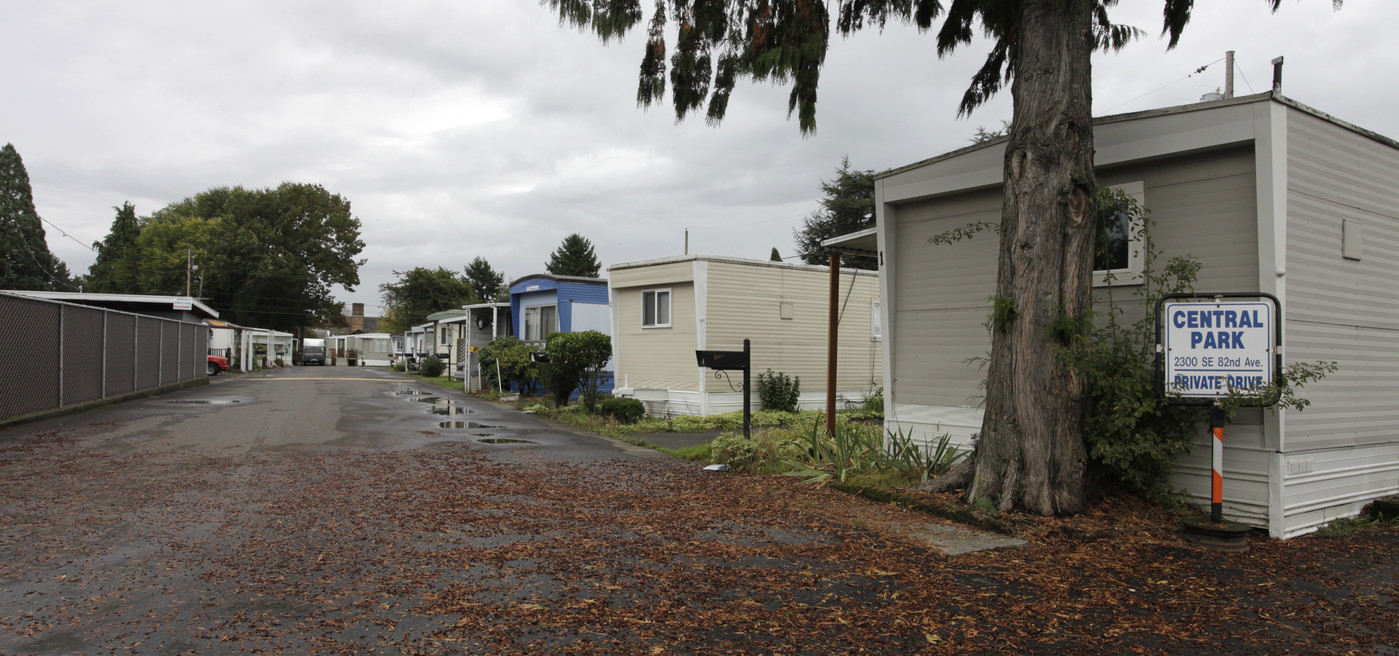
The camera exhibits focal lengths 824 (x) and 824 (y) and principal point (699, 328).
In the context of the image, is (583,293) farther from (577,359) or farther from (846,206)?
(846,206)

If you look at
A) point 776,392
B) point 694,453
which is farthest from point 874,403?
point 694,453

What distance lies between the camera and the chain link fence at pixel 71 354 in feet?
42.9

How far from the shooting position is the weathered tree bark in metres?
6.70

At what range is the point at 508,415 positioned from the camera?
1809 centimetres

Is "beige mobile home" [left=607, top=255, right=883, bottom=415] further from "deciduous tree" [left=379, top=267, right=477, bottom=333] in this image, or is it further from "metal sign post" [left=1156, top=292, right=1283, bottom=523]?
"deciduous tree" [left=379, top=267, right=477, bottom=333]

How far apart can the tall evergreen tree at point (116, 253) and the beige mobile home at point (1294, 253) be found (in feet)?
292

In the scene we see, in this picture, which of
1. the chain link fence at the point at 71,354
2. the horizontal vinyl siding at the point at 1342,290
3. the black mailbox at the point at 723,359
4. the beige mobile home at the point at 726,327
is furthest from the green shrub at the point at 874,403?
the chain link fence at the point at 71,354

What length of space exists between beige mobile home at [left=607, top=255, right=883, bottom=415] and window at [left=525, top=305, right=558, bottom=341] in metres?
4.58

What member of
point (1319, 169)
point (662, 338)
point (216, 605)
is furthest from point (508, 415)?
point (1319, 169)

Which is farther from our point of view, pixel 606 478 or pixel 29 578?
pixel 606 478

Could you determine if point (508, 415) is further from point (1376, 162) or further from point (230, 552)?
point (1376, 162)

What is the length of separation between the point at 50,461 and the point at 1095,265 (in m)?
11.4

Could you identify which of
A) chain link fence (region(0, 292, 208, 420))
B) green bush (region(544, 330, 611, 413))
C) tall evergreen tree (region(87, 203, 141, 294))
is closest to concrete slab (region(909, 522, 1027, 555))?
green bush (region(544, 330, 611, 413))

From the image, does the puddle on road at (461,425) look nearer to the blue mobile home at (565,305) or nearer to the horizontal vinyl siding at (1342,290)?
the blue mobile home at (565,305)
